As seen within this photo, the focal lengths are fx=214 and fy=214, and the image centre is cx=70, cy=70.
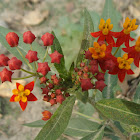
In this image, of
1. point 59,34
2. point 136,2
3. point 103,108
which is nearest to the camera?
point 103,108

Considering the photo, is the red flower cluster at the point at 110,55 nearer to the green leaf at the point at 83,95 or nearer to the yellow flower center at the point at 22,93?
the green leaf at the point at 83,95

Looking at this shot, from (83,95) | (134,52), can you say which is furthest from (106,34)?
(83,95)

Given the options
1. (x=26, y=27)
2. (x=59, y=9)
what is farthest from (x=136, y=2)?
(x=26, y=27)

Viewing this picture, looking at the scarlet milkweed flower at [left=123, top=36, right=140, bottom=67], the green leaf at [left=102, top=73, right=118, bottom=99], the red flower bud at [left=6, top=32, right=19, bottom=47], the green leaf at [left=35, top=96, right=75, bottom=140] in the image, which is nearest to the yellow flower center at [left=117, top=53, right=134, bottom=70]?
the scarlet milkweed flower at [left=123, top=36, right=140, bottom=67]

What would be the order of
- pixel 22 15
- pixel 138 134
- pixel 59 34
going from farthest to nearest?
pixel 22 15, pixel 59 34, pixel 138 134

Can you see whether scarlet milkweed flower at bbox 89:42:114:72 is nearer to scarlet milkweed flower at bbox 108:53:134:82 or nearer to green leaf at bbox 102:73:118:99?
scarlet milkweed flower at bbox 108:53:134:82

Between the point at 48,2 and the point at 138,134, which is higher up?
the point at 48,2

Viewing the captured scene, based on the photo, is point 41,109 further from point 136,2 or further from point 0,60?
point 136,2
